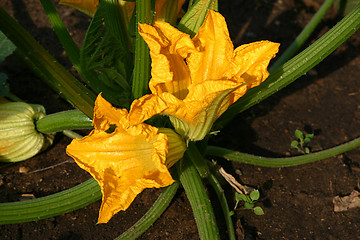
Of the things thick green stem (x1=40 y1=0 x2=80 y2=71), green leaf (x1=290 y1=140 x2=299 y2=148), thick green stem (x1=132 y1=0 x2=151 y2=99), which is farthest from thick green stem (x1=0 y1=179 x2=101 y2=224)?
green leaf (x1=290 y1=140 x2=299 y2=148)

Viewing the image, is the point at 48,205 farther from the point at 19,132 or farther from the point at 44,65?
the point at 44,65

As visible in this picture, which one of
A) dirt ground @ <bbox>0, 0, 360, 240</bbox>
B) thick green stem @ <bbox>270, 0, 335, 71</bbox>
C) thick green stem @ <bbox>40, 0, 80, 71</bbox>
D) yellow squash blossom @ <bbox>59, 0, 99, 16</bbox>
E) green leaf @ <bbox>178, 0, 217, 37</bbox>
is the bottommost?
dirt ground @ <bbox>0, 0, 360, 240</bbox>

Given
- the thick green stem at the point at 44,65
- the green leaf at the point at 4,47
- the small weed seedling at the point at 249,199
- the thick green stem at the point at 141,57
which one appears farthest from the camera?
the green leaf at the point at 4,47

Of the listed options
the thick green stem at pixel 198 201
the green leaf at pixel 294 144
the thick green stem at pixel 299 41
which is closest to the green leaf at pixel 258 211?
the thick green stem at pixel 198 201

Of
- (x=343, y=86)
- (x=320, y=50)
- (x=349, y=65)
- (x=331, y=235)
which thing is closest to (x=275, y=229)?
(x=331, y=235)

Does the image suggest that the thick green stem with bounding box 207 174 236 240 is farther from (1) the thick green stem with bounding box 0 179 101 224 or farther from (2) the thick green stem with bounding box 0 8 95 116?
(2) the thick green stem with bounding box 0 8 95 116

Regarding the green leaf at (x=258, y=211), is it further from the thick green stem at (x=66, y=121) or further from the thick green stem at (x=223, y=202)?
the thick green stem at (x=66, y=121)

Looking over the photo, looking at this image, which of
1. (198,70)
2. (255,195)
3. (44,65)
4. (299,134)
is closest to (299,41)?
(299,134)
